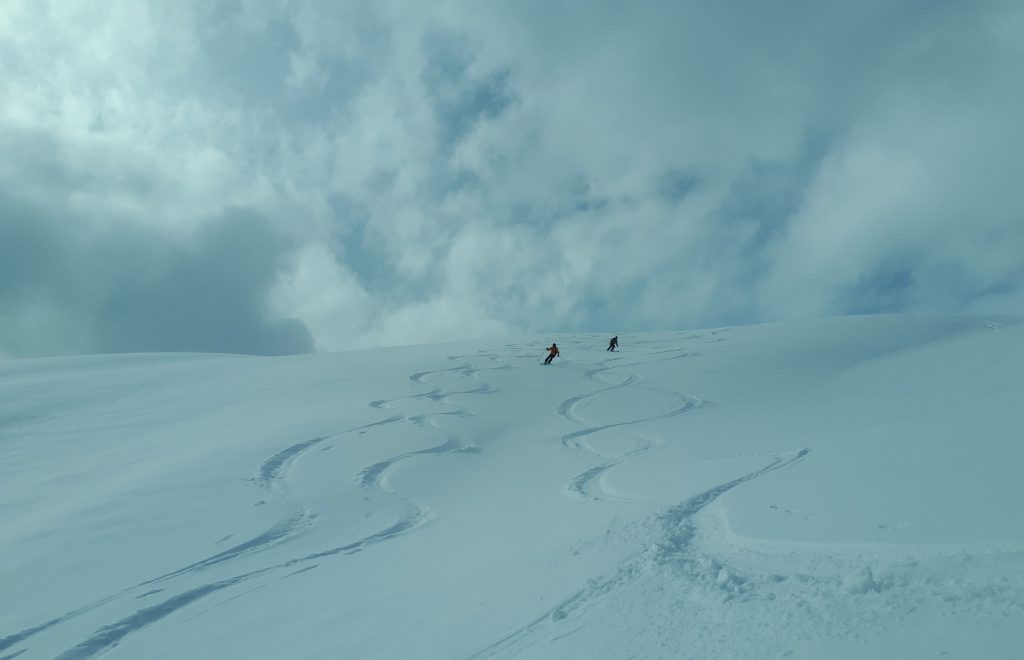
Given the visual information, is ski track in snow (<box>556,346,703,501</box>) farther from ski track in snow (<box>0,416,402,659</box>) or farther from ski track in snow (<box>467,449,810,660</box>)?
ski track in snow (<box>0,416,402,659</box>)

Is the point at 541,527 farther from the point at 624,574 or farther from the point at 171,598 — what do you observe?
the point at 171,598

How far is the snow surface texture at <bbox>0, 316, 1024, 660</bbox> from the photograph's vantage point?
11.7ft

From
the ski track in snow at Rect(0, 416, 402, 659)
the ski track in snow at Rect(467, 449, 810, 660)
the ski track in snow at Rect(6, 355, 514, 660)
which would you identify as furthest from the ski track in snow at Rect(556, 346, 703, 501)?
the ski track in snow at Rect(0, 416, 402, 659)

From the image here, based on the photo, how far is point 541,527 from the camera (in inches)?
229

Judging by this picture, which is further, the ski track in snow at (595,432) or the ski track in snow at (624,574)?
the ski track in snow at (595,432)

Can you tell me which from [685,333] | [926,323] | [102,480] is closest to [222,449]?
[102,480]

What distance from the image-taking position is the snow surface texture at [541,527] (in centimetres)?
356

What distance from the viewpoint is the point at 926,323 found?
2514 cm

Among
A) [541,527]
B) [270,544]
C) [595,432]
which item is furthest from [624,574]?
[595,432]

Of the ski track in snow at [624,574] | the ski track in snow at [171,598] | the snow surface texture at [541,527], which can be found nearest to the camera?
the snow surface texture at [541,527]

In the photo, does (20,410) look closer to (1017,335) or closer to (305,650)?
(305,650)

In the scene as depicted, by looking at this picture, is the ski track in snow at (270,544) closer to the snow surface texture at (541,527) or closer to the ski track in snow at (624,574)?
the snow surface texture at (541,527)

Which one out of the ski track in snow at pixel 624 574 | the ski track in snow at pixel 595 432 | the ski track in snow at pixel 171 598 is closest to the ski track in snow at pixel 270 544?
the ski track in snow at pixel 171 598

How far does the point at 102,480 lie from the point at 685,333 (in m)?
24.3
